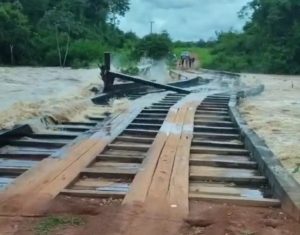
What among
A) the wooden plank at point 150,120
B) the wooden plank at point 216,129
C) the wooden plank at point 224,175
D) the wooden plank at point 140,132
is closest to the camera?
the wooden plank at point 224,175

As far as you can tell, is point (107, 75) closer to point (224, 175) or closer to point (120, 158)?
point (120, 158)

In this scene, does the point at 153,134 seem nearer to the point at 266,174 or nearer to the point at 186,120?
the point at 186,120

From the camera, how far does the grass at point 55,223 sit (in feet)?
10.7

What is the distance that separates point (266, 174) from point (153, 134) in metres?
2.57

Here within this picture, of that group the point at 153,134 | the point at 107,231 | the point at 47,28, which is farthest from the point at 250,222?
the point at 47,28

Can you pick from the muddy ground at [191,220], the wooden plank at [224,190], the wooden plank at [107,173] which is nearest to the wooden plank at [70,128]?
the wooden plank at [107,173]

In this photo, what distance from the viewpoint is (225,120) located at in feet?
29.3

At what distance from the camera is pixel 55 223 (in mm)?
3385

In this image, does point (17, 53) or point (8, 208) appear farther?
point (17, 53)

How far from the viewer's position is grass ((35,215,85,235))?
3268 mm

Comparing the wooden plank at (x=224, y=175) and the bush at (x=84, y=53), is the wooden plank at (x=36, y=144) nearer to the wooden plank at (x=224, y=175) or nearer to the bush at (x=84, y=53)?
the wooden plank at (x=224, y=175)

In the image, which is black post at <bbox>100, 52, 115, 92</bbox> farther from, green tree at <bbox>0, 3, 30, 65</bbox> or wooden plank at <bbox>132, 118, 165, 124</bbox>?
green tree at <bbox>0, 3, 30, 65</bbox>

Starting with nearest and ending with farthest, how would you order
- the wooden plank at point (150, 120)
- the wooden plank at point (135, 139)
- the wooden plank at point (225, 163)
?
the wooden plank at point (225, 163), the wooden plank at point (135, 139), the wooden plank at point (150, 120)

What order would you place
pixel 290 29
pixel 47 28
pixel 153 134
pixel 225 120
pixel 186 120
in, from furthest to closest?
pixel 47 28 < pixel 290 29 < pixel 225 120 < pixel 186 120 < pixel 153 134
